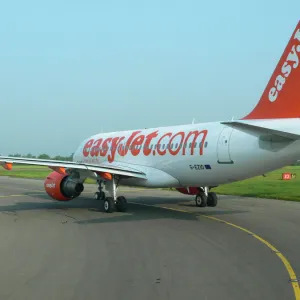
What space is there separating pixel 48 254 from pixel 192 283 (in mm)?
4107

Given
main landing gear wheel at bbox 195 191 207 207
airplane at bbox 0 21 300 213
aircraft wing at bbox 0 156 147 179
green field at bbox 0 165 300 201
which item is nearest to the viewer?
airplane at bbox 0 21 300 213

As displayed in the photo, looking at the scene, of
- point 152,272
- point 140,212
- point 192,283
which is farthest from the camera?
point 140,212

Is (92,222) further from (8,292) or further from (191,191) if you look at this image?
(8,292)

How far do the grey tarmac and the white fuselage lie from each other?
66.1 inches

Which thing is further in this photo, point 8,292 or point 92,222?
point 92,222

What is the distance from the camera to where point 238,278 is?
7887mm

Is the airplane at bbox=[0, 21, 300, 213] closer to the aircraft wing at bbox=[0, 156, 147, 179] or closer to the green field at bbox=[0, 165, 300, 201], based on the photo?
the aircraft wing at bbox=[0, 156, 147, 179]

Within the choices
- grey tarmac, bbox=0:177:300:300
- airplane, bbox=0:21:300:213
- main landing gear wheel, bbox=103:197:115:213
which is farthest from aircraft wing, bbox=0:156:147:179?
grey tarmac, bbox=0:177:300:300

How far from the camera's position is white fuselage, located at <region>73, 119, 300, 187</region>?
14.2 meters

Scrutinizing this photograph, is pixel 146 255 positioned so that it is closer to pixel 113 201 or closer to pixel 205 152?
pixel 205 152

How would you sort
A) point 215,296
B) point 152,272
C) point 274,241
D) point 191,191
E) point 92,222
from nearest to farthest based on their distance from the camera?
point 215,296, point 152,272, point 274,241, point 92,222, point 191,191

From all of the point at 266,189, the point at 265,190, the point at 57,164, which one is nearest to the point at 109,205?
the point at 57,164

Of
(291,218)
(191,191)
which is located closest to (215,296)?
(291,218)

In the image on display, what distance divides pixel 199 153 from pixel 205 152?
0.38 meters
